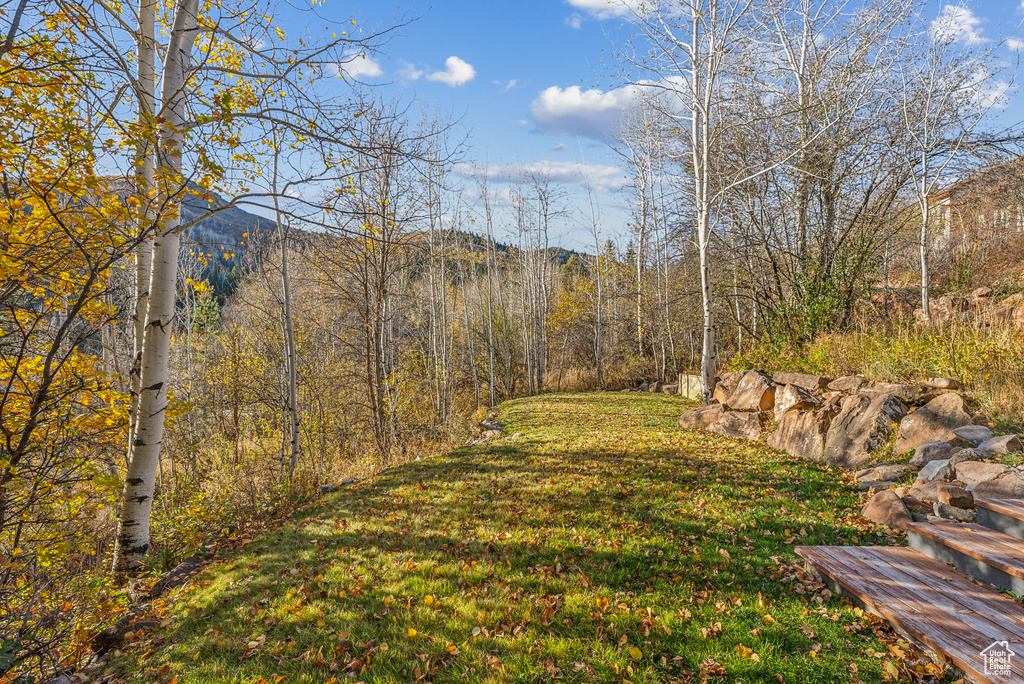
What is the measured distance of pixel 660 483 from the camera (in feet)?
21.1

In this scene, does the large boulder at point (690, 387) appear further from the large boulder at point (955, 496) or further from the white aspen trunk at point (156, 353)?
the white aspen trunk at point (156, 353)

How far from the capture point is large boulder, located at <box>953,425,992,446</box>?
530cm

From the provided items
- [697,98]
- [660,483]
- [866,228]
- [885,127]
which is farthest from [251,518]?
[885,127]

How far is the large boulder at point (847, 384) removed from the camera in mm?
7664

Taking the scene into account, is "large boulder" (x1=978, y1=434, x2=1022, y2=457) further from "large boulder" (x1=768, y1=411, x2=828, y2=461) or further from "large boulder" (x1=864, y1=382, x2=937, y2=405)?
"large boulder" (x1=768, y1=411, x2=828, y2=461)

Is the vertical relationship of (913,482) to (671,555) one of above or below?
above

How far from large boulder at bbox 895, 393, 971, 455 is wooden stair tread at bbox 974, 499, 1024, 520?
204 cm

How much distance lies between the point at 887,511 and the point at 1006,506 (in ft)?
3.81

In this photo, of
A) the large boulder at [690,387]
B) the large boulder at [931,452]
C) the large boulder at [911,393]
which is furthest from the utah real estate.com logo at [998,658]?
the large boulder at [690,387]

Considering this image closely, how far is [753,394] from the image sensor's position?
9.46 m

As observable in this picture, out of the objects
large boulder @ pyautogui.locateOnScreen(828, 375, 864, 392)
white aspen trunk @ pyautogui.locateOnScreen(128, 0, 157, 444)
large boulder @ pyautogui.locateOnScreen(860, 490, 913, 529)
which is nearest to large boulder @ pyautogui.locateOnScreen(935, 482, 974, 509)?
large boulder @ pyautogui.locateOnScreen(860, 490, 913, 529)

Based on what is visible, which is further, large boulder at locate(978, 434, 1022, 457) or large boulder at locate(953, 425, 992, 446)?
large boulder at locate(953, 425, 992, 446)

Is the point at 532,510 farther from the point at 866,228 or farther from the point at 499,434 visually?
the point at 866,228

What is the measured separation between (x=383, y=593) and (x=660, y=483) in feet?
13.0
